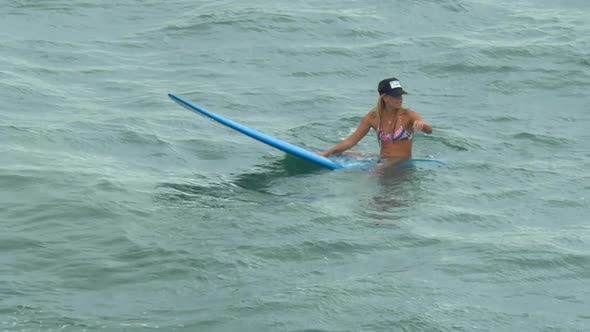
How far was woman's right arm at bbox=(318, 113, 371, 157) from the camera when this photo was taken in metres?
13.1

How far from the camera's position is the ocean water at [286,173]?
364 inches

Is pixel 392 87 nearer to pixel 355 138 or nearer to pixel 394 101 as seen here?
pixel 394 101

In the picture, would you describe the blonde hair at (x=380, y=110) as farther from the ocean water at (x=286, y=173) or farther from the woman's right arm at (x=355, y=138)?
the ocean water at (x=286, y=173)

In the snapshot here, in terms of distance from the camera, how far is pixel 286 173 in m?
12.8

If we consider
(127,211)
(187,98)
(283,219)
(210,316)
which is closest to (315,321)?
(210,316)

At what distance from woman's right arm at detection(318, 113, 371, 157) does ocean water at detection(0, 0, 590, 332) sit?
446 mm

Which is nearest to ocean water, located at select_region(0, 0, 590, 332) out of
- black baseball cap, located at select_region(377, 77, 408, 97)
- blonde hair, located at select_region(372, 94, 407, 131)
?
blonde hair, located at select_region(372, 94, 407, 131)

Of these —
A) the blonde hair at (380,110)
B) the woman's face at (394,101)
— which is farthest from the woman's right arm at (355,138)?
the woman's face at (394,101)

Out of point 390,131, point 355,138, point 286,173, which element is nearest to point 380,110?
point 390,131

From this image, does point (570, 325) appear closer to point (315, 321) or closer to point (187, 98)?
point (315, 321)

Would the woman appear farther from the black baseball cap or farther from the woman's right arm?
the black baseball cap

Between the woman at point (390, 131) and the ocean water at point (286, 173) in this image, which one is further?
the woman at point (390, 131)

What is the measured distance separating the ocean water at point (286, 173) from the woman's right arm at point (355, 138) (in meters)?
0.45

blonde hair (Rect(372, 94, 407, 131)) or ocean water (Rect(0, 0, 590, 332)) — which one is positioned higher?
blonde hair (Rect(372, 94, 407, 131))
